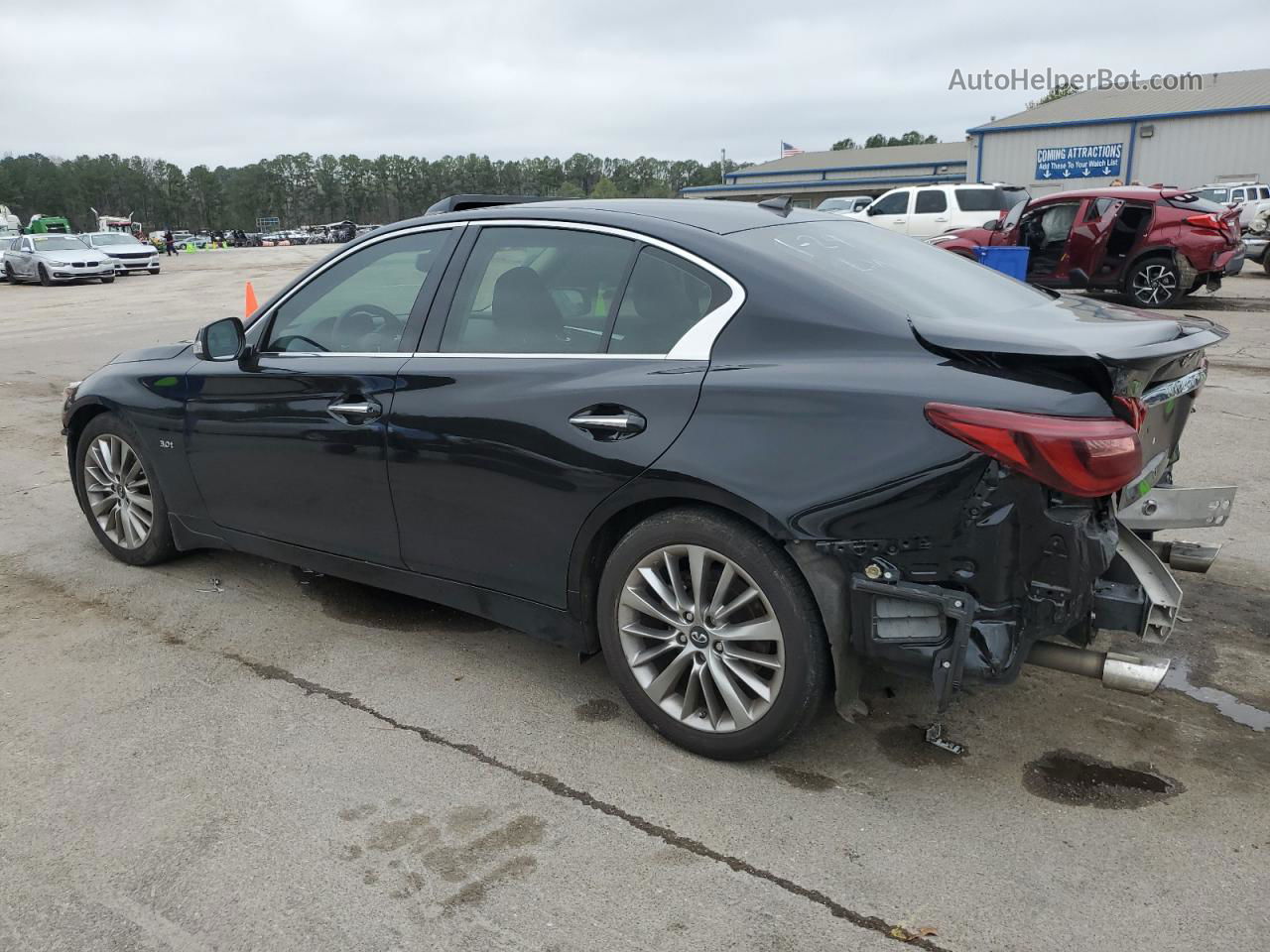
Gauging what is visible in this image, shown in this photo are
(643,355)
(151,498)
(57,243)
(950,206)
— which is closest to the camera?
(643,355)

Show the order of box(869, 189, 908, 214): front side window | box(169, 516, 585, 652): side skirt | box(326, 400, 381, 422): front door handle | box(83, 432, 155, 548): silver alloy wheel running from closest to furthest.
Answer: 1. box(169, 516, 585, 652): side skirt
2. box(326, 400, 381, 422): front door handle
3. box(83, 432, 155, 548): silver alloy wheel
4. box(869, 189, 908, 214): front side window

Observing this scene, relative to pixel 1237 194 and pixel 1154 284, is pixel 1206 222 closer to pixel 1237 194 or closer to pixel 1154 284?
pixel 1154 284

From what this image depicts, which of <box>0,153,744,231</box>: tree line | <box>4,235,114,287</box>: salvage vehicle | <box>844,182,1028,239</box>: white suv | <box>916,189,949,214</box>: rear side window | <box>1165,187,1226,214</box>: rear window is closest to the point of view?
<box>1165,187,1226,214</box>: rear window

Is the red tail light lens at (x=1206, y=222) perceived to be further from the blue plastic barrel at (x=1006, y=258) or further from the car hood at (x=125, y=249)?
the car hood at (x=125, y=249)

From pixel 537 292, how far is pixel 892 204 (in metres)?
21.4

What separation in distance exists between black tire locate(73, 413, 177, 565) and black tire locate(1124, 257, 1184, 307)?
45.4 ft

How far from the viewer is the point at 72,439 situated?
5082 mm

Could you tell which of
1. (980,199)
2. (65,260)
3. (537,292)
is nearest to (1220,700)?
(537,292)

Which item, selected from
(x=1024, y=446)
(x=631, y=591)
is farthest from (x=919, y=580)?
(x=631, y=591)

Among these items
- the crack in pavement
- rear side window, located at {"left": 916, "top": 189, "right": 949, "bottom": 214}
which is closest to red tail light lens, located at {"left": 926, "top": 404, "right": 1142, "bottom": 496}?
the crack in pavement

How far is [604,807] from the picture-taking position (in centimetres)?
292

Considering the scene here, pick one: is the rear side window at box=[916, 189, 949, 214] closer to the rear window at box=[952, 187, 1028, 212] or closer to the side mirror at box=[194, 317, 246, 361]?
the rear window at box=[952, 187, 1028, 212]

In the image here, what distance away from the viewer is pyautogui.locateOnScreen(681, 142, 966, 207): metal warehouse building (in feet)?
185

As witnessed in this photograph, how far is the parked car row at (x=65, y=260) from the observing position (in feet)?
94.9
